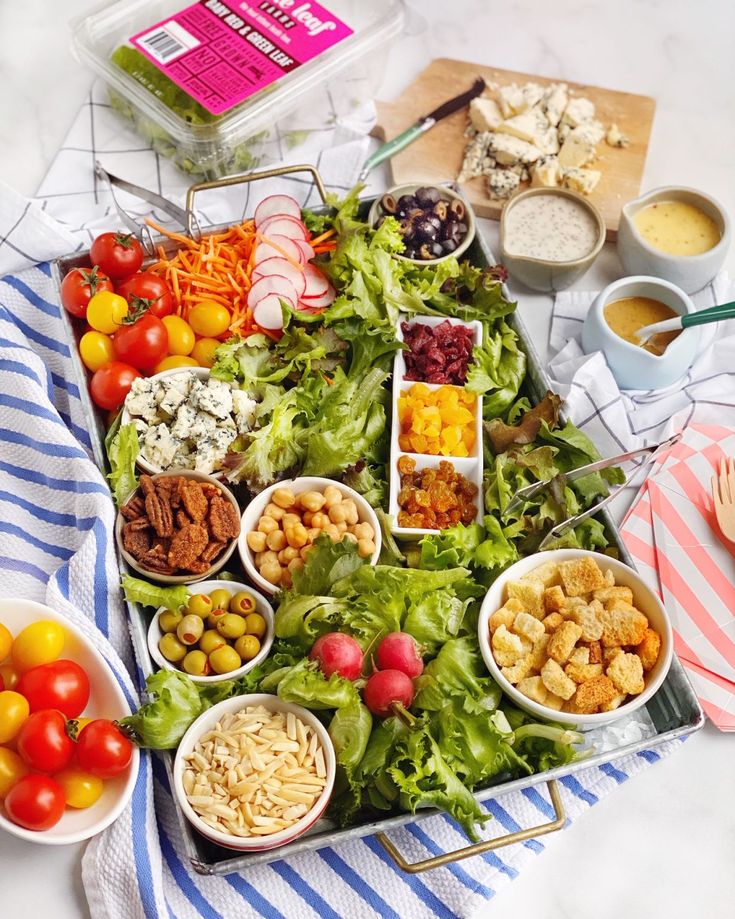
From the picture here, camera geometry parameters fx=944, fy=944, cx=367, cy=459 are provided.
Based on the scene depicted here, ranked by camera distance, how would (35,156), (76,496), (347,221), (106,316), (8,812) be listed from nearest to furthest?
(8,812) → (76,496) → (106,316) → (347,221) → (35,156)

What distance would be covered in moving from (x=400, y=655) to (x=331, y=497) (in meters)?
0.45

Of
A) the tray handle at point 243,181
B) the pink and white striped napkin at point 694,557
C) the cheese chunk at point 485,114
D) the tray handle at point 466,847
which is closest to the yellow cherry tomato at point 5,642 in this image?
the tray handle at point 466,847

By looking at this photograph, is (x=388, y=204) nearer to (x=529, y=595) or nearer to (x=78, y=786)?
(x=529, y=595)

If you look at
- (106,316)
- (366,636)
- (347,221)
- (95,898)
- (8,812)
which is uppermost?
(347,221)

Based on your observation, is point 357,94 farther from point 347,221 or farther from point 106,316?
point 106,316

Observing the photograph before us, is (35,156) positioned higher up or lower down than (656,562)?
higher up

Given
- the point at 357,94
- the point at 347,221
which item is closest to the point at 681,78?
the point at 357,94

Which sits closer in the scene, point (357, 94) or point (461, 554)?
point (461, 554)

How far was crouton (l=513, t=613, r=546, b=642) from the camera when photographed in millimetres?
2061

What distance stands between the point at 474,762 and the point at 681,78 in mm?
2873

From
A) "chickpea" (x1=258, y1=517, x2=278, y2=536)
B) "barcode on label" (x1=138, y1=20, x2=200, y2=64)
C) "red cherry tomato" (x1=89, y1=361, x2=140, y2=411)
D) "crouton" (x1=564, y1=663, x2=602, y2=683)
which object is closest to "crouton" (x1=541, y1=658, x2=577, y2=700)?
"crouton" (x1=564, y1=663, x2=602, y2=683)

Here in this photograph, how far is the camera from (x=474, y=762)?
1.93 m

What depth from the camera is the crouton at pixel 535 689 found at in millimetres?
2008

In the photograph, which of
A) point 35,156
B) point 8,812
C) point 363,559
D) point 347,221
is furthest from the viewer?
point 35,156
